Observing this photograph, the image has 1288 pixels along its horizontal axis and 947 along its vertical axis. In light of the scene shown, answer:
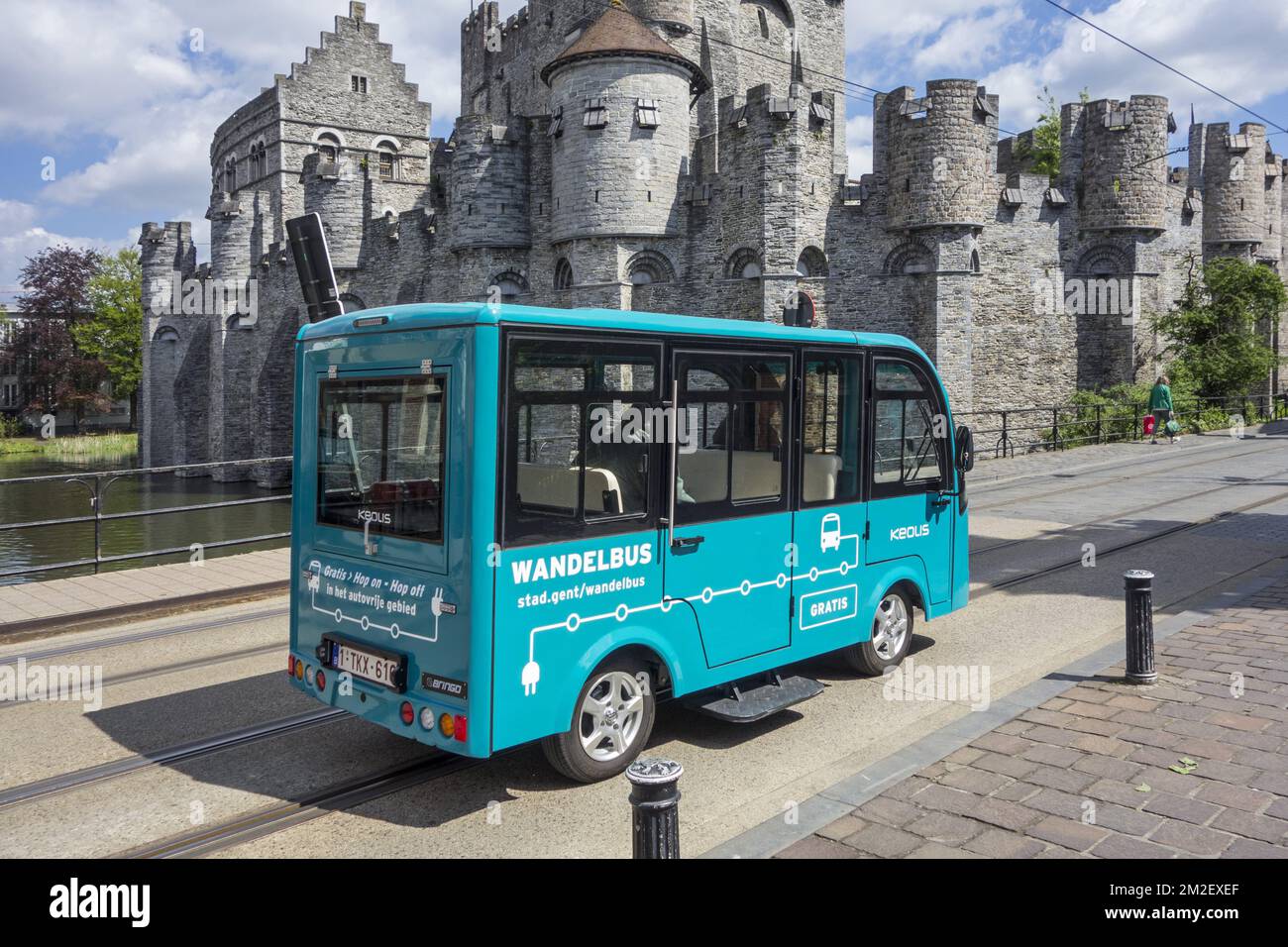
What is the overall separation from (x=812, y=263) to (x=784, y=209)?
193cm

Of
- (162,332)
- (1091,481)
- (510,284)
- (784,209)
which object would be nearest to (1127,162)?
(784,209)

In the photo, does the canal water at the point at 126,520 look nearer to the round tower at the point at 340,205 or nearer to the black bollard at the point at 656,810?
the round tower at the point at 340,205

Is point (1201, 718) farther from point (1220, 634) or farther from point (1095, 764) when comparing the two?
point (1220, 634)

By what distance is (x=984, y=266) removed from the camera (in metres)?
28.4

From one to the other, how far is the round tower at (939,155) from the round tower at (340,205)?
19715 millimetres

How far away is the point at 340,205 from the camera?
36719 millimetres

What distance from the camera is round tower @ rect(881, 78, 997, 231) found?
2566cm

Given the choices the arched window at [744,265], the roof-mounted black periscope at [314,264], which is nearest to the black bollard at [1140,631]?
the roof-mounted black periscope at [314,264]

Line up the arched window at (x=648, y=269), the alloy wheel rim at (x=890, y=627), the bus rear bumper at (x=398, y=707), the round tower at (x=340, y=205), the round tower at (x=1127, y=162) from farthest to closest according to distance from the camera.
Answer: the round tower at (x=340, y=205), the round tower at (x=1127, y=162), the arched window at (x=648, y=269), the alloy wheel rim at (x=890, y=627), the bus rear bumper at (x=398, y=707)

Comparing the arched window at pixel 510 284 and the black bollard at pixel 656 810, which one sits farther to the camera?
the arched window at pixel 510 284

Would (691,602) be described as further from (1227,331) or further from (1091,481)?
(1227,331)

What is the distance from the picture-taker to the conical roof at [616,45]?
88.6 feet

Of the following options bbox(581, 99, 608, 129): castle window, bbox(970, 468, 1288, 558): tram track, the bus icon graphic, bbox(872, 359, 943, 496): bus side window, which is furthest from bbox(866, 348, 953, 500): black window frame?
bbox(581, 99, 608, 129): castle window
